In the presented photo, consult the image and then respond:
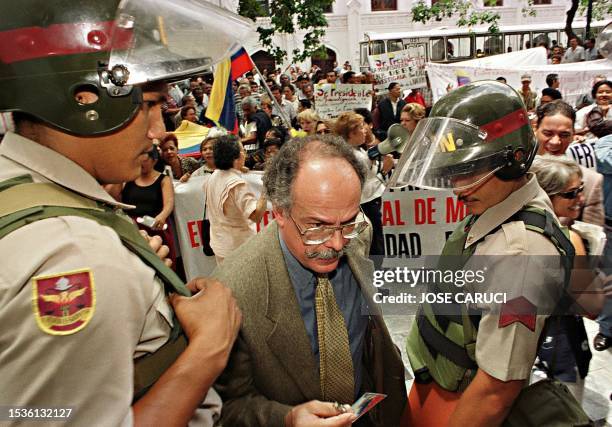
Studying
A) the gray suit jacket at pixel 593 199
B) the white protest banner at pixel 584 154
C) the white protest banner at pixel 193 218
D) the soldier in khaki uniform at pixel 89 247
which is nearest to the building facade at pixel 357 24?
the white protest banner at pixel 193 218

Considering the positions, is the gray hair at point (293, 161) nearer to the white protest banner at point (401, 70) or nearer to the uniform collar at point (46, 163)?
the uniform collar at point (46, 163)

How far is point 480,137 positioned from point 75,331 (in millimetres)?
1552

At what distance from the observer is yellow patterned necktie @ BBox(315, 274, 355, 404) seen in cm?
183

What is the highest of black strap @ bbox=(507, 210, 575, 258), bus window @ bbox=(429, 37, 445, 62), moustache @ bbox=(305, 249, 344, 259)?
bus window @ bbox=(429, 37, 445, 62)

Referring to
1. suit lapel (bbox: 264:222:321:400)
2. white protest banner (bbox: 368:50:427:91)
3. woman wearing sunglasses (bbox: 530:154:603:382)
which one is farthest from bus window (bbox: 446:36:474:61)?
suit lapel (bbox: 264:222:321:400)

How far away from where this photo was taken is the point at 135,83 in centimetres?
124

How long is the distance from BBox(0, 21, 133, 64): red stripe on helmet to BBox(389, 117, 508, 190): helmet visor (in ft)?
4.25

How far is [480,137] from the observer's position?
1828mm

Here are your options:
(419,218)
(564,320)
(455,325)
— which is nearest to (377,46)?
(419,218)

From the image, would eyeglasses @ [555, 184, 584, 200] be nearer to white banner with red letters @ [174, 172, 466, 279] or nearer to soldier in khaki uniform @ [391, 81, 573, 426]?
soldier in khaki uniform @ [391, 81, 573, 426]

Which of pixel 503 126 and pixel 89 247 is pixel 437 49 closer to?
pixel 503 126

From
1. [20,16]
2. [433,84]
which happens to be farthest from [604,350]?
[433,84]

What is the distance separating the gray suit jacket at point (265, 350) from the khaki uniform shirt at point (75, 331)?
0.71m

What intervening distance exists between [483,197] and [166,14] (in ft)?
4.45
